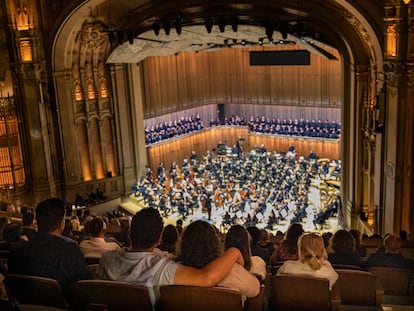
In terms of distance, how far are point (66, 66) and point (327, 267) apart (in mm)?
13938

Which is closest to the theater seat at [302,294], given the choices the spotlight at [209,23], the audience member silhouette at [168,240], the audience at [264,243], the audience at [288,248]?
the audience at [288,248]

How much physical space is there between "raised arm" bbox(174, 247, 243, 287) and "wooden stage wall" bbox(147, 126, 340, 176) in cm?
1696

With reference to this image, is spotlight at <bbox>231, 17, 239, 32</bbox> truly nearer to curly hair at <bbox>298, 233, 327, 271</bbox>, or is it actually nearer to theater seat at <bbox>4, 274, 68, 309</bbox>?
curly hair at <bbox>298, 233, 327, 271</bbox>

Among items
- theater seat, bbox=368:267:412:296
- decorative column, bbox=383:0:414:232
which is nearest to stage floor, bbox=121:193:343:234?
decorative column, bbox=383:0:414:232

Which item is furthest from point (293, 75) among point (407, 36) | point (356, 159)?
point (407, 36)

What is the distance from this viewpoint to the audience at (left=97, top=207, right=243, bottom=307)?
132 inches

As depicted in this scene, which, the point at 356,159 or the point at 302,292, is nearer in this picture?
the point at 302,292

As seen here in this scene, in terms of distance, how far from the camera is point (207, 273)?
333 centimetres

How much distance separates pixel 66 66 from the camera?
16.4m

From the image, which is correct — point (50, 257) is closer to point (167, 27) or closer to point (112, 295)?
point (112, 295)

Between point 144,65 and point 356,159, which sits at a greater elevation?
point 144,65

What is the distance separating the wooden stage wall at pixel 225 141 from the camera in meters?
20.5

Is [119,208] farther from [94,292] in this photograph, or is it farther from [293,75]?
[94,292]

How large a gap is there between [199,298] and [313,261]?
3.33 ft
